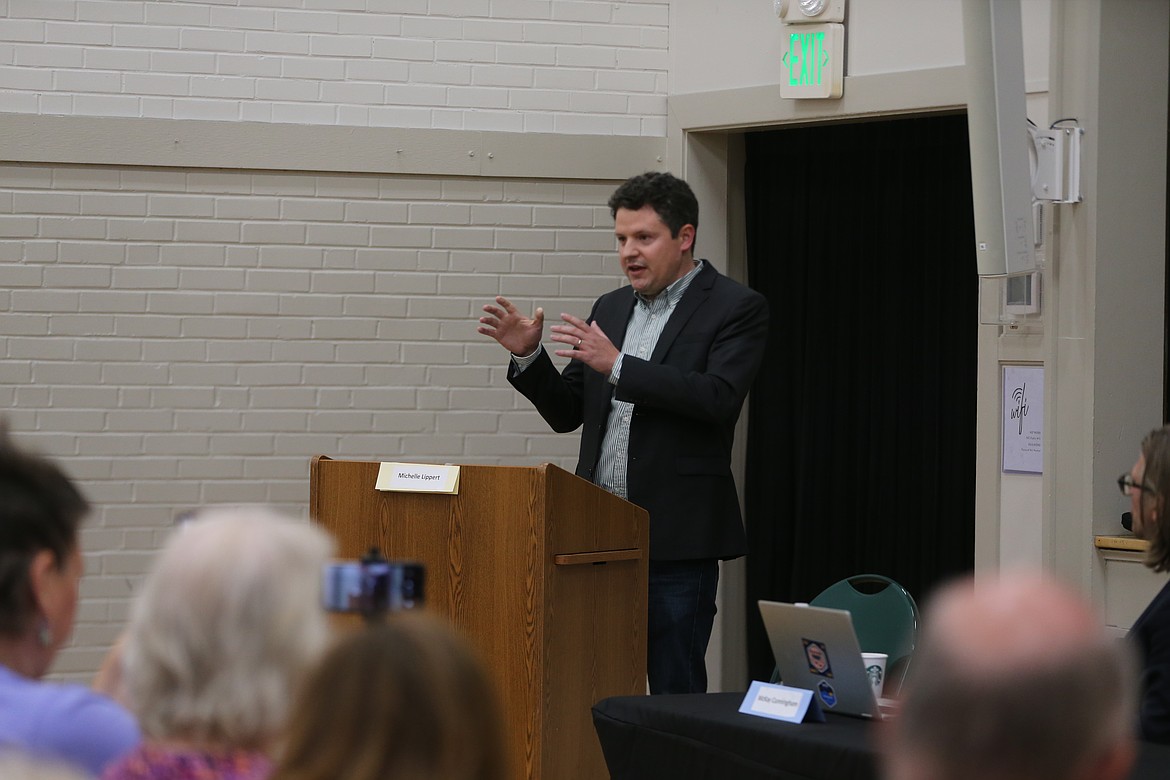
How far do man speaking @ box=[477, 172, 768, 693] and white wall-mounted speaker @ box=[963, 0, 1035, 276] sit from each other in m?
0.69

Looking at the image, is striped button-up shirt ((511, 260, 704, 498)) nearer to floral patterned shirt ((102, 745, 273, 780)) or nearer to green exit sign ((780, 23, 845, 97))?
green exit sign ((780, 23, 845, 97))

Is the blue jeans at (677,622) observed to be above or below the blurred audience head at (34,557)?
below

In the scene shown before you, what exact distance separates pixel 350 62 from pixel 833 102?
1687 millimetres

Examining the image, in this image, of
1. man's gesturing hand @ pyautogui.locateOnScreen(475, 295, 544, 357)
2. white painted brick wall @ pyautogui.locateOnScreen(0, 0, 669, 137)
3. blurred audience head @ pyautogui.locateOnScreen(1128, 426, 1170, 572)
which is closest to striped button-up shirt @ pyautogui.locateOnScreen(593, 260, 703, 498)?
man's gesturing hand @ pyautogui.locateOnScreen(475, 295, 544, 357)

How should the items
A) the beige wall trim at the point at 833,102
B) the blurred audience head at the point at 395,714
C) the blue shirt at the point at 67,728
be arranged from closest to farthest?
the blurred audience head at the point at 395,714 → the blue shirt at the point at 67,728 → the beige wall trim at the point at 833,102

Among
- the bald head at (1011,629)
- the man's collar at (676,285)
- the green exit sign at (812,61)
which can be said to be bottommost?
the bald head at (1011,629)

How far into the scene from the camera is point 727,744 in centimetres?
259

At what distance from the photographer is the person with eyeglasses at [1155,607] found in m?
2.42

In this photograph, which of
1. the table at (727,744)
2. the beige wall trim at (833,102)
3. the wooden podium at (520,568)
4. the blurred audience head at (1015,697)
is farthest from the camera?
the beige wall trim at (833,102)

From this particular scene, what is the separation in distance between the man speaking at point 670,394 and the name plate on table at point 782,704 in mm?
975

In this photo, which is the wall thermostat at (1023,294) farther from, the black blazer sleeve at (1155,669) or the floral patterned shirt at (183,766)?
the floral patterned shirt at (183,766)

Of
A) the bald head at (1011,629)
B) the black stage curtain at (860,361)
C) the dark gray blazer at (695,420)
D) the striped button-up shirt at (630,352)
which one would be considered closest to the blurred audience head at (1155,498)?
the dark gray blazer at (695,420)

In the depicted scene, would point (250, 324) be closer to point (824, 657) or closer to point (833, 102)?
point (833, 102)

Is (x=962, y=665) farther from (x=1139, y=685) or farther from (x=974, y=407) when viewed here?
(x=974, y=407)
